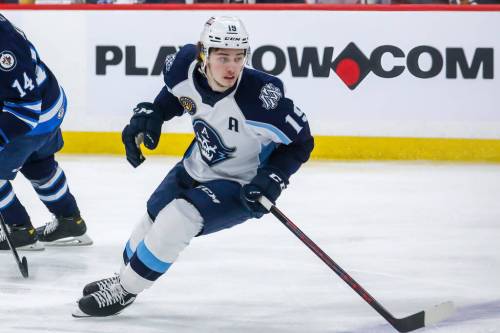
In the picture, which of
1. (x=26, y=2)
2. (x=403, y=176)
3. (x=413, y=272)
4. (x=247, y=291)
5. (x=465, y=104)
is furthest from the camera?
(x=26, y=2)

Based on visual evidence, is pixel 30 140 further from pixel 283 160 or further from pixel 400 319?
pixel 400 319

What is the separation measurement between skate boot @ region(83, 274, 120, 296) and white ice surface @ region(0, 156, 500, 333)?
7 cm

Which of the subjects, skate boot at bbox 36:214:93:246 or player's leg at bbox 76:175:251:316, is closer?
player's leg at bbox 76:175:251:316

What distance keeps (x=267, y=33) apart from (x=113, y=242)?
272cm

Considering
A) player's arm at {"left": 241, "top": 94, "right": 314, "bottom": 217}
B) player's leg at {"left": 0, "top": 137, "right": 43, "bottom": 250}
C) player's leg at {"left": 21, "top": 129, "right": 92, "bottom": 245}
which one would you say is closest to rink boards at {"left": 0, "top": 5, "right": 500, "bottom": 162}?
player's leg at {"left": 21, "top": 129, "right": 92, "bottom": 245}

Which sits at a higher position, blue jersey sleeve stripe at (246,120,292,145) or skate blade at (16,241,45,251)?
blue jersey sleeve stripe at (246,120,292,145)

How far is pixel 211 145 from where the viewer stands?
3125 millimetres

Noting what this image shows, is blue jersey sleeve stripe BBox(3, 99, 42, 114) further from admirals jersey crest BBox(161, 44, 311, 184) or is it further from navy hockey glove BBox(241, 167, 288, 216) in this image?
navy hockey glove BBox(241, 167, 288, 216)

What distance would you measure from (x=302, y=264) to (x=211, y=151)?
0.87 meters

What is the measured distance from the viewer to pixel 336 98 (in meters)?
6.56

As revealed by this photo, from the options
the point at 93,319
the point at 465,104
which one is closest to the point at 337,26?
the point at 465,104

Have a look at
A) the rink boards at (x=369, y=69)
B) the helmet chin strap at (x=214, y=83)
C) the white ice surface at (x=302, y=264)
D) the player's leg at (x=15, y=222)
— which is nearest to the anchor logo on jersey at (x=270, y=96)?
the helmet chin strap at (x=214, y=83)

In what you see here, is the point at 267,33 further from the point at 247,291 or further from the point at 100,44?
the point at 247,291

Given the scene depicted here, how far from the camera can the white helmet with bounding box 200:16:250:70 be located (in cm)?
292
